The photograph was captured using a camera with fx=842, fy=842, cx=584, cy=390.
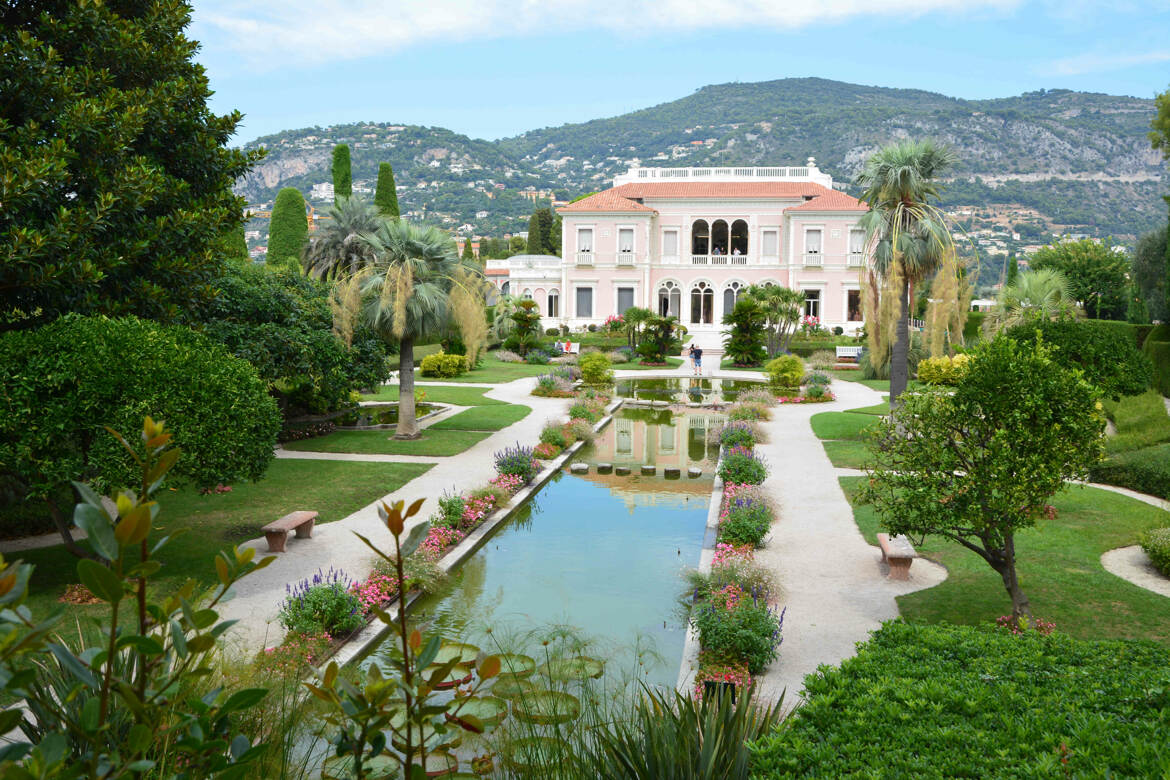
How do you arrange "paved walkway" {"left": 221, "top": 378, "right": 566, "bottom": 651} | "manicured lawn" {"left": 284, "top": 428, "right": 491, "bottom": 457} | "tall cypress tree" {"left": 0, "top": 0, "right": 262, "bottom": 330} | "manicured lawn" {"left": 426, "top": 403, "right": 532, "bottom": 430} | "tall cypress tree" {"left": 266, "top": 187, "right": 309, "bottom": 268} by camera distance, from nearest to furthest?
"paved walkway" {"left": 221, "top": 378, "right": 566, "bottom": 651} < "tall cypress tree" {"left": 0, "top": 0, "right": 262, "bottom": 330} < "manicured lawn" {"left": 284, "top": 428, "right": 491, "bottom": 457} < "manicured lawn" {"left": 426, "top": 403, "right": 532, "bottom": 430} < "tall cypress tree" {"left": 266, "top": 187, "right": 309, "bottom": 268}

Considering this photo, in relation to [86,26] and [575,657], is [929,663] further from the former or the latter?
[86,26]

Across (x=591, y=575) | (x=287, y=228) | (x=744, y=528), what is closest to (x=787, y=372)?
(x=287, y=228)

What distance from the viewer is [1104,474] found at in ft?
50.7

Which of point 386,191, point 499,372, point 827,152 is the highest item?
point 827,152

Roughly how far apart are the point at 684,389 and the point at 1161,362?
47.6ft

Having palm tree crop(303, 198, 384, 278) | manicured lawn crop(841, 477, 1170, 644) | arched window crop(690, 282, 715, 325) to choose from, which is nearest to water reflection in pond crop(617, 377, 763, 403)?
palm tree crop(303, 198, 384, 278)

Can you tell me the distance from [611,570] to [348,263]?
20957mm

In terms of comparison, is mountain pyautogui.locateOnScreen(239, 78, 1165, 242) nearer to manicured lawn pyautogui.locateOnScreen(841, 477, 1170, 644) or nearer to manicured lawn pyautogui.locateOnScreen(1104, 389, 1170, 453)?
manicured lawn pyautogui.locateOnScreen(1104, 389, 1170, 453)

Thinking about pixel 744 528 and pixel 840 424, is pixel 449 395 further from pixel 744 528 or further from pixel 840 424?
pixel 744 528

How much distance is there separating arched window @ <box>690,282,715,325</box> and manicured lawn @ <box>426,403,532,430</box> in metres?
30.1

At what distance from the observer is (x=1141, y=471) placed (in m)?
14.7

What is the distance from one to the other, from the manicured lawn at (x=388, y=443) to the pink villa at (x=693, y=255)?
33048 millimetres

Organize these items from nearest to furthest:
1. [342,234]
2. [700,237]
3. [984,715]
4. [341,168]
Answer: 1. [984,715]
2. [342,234]
3. [341,168]
4. [700,237]

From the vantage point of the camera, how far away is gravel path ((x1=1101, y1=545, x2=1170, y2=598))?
10078 mm
